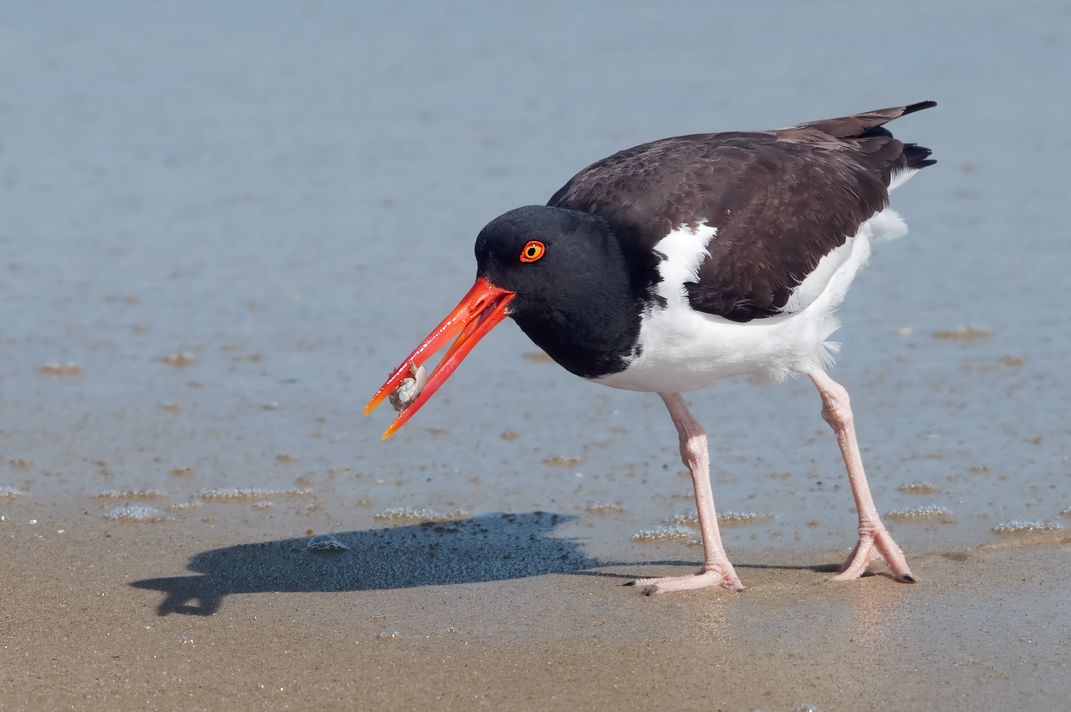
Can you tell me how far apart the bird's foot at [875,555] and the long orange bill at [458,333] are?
1.49 metres

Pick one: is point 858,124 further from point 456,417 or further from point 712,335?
point 456,417

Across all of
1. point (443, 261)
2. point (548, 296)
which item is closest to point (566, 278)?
point (548, 296)

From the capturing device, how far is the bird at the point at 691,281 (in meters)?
4.97

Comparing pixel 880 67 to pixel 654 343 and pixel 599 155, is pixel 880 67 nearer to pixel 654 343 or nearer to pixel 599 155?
pixel 599 155

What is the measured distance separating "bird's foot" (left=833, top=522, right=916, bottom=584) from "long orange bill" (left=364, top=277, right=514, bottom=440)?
1.49 meters

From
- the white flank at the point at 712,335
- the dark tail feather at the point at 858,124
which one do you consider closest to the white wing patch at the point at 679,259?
the white flank at the point at 712,335

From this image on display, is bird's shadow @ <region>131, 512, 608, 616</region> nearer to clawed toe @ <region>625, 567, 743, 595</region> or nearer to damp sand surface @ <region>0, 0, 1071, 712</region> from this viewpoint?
damp sand surface @ <region>0, 0, 1071, 712</region>

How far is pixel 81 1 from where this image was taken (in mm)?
14898

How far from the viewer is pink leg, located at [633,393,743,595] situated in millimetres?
5289

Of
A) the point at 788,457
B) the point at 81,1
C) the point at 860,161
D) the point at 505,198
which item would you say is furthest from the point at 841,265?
the point at 81,1

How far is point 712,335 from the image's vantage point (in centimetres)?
510

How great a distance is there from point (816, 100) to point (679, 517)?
6010mm

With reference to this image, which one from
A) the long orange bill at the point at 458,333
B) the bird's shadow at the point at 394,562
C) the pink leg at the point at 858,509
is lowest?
the bird's shadow at the point at 394,562

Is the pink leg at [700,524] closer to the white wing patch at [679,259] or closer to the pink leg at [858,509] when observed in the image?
the pink leg at [858,509]
